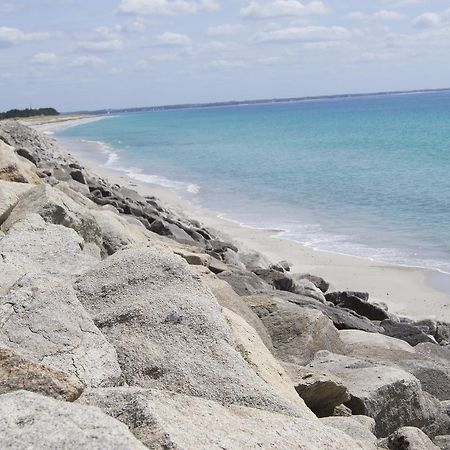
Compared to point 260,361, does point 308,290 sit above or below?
below

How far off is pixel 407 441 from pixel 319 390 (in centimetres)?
78

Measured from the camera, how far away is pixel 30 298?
4.42 metres

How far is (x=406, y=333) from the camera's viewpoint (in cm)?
1012

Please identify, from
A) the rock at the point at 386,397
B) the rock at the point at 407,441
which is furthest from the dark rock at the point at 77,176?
the rock at the point at 407,441

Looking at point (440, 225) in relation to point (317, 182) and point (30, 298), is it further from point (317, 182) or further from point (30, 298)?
point (30, 298)

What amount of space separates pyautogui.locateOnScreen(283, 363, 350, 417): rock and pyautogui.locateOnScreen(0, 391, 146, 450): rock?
107 inches

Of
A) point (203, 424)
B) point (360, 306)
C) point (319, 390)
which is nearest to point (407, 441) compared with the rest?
point (319, 390)

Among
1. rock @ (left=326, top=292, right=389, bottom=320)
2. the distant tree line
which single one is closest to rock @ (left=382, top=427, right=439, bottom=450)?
rock @ (left=326, top=292, right=389, bottom=320)

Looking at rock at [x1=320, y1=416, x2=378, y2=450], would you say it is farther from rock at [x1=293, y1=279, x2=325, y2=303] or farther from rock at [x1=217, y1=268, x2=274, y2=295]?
rock at [x1=293, y1=279, x2=325, y2=303]

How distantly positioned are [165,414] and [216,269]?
6065mm

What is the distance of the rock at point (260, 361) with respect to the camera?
4641 mm

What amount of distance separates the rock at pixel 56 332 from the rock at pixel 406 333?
20.3 feet

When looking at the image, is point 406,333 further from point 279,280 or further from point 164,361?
point 164,361

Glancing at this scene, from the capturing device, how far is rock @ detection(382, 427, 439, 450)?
5.10 m
